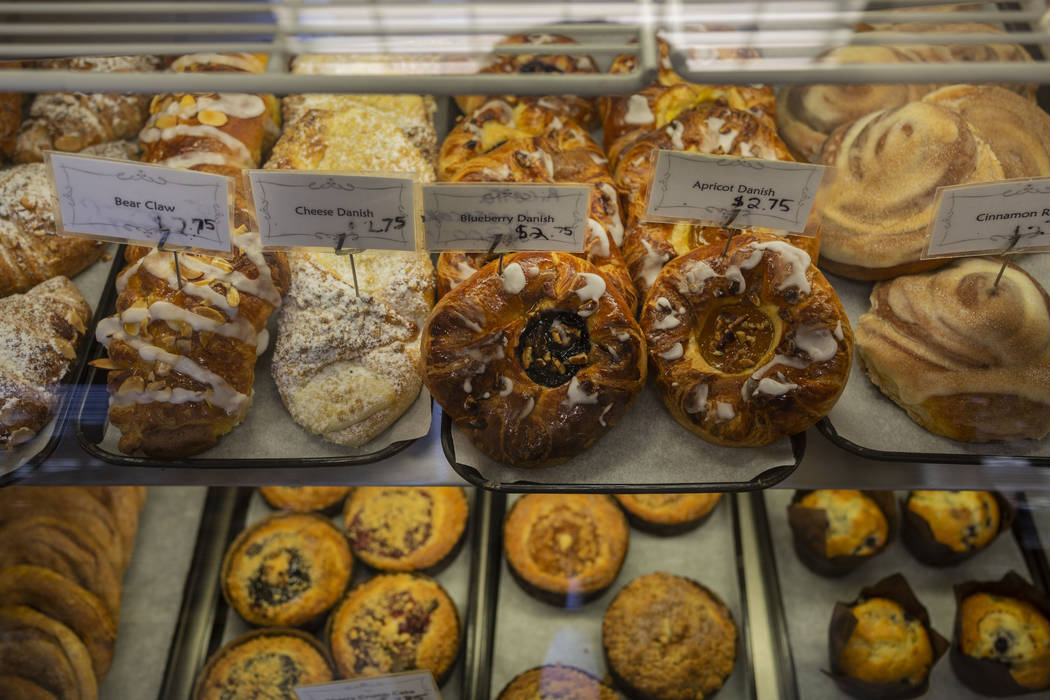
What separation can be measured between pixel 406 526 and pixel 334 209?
1270mm

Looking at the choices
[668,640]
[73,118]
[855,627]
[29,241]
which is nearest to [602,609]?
[668,640]

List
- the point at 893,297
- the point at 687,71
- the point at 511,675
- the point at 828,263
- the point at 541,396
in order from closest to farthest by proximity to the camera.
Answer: the point at 687,71 → the point at 541,396 → the point at 893,297 → the point at 828,263 → the point at 511,675

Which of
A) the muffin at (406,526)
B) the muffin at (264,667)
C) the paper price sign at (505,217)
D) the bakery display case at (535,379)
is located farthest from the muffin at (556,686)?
the paper price sign at (505,217)

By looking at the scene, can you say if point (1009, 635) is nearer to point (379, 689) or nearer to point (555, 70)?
point (379, 689)

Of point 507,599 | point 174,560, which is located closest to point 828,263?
Answer: point 507,599

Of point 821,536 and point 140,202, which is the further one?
point 821,536

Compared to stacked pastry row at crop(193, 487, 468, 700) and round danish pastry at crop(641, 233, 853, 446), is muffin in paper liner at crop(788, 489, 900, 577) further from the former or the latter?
stacked pastry row at crop(193, 487, 468, 700)

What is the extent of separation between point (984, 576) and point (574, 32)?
2.07 meters

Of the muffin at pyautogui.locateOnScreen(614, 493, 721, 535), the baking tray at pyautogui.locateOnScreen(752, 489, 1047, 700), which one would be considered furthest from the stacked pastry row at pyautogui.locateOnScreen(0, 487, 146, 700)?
the baking tray at pyautogui.locateOnScreen(752, 489, 1047, 700)

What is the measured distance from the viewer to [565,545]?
2.49 metres

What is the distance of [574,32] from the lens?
196 cm

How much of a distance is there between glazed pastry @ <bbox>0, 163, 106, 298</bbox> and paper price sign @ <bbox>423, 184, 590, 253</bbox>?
3.31 ft

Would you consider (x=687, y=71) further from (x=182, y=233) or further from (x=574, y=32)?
(x=182, y=233)

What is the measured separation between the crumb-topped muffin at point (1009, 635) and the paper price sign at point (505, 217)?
1750 mm
